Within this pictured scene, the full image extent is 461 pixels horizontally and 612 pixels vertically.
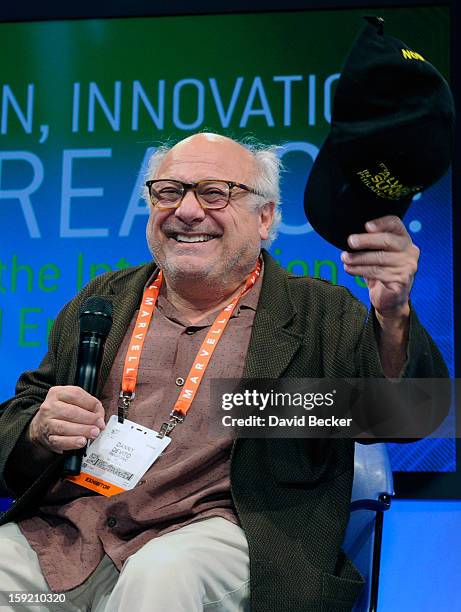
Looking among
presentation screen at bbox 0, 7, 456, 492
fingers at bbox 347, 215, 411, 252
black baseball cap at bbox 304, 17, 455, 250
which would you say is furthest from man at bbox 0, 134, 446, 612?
presentation screen at bbox 0, 7, 456, 492

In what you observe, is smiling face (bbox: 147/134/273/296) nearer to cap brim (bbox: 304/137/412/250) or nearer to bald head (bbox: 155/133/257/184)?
bald head (bbox: 155/133/257/184)

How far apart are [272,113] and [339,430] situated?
74.3 inches

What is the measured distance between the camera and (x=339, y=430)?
226cm

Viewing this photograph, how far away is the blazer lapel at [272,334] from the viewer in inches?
91.1

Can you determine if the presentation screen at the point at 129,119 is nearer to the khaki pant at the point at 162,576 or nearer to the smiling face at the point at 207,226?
the smiling face at the point at 207,226

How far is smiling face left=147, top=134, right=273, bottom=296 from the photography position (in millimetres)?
2582

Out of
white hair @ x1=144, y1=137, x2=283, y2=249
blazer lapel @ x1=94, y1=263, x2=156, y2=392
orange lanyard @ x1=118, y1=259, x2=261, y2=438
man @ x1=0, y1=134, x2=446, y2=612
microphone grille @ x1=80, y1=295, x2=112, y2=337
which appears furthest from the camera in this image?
white hair @ x1=144, y1=137, x2=283, y2=249

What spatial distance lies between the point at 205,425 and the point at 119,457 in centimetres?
21

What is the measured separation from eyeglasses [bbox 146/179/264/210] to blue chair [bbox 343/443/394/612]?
0.77 metres

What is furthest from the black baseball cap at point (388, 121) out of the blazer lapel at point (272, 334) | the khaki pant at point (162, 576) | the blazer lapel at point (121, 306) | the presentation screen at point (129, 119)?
the presentation screen at point (129, 119)

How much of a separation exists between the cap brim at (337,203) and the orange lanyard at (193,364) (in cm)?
62

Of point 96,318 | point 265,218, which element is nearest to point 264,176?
point 265,218

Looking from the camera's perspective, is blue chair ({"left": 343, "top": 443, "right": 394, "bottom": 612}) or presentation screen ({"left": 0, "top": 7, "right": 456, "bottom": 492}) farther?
presentation screen ({"left": 0, "top": 7, "right": 456, "bottom": 492})

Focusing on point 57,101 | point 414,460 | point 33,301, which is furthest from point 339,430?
point 57,101
